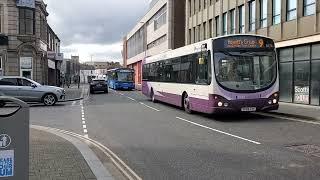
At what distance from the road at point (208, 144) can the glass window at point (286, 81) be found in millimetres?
8624

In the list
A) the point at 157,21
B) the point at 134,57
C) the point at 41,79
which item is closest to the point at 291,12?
the point at 41,79

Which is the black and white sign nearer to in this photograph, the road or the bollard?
the road

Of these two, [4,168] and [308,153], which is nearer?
[4,168]

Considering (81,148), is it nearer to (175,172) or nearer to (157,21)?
(175,172)

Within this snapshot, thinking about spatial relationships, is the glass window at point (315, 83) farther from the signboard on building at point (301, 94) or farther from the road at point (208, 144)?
the road at point (208, 144)

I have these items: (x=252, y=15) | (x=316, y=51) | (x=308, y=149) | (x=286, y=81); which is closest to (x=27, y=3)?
(x=252, y=15)

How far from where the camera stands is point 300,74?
25828mm

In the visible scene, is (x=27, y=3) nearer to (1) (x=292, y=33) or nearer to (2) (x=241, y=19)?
(2) (x=241, y=19)

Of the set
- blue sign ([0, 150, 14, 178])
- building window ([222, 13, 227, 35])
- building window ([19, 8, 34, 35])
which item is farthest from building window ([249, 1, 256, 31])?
blue sign ([0, 150, 14, 178])

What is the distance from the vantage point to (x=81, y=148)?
10.5 m

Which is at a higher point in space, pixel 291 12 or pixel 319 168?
pixel 291 12

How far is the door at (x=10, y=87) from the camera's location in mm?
25994

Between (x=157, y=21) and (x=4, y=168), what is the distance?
72.6m

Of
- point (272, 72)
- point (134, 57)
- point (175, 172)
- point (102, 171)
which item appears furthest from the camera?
point (134, 57)
